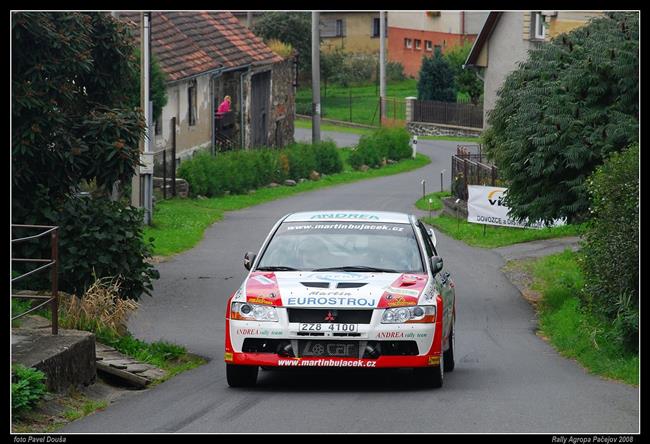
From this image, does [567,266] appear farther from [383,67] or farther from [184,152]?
[383,67]

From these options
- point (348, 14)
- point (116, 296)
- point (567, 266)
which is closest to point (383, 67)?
point (348, 14)

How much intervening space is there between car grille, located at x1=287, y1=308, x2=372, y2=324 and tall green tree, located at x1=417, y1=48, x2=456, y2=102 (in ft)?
191

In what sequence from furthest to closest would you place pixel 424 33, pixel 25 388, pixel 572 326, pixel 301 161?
pixel 424 33 → pixel 301 161 → pixel 572 326 → pixel 25 388

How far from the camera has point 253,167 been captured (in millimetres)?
44375

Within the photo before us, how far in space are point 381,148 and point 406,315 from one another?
44.3 m

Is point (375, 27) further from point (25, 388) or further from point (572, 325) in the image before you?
point (25, 388)

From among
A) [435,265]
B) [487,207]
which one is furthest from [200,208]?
[435,265]

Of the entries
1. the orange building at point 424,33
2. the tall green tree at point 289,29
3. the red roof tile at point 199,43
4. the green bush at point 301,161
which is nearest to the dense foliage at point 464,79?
the orange building at point 424,33

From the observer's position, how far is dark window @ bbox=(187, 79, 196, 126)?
43719mm

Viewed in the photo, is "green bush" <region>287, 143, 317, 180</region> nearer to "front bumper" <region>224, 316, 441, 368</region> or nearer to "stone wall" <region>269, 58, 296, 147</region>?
"stone wall" <region>269, 58, 296, 147</region>

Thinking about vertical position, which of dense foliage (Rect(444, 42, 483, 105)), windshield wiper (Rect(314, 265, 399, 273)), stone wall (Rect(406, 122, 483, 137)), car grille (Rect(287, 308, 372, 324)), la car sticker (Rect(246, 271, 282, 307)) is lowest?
stone wall (Rect(406, 122, 483, 137))

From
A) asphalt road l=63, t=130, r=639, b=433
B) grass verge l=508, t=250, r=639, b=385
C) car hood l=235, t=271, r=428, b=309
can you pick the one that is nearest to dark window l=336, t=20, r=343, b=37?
grass verge l=508, t=250, r=639, b=385

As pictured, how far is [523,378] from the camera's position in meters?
13.0

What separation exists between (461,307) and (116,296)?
7910 mm
